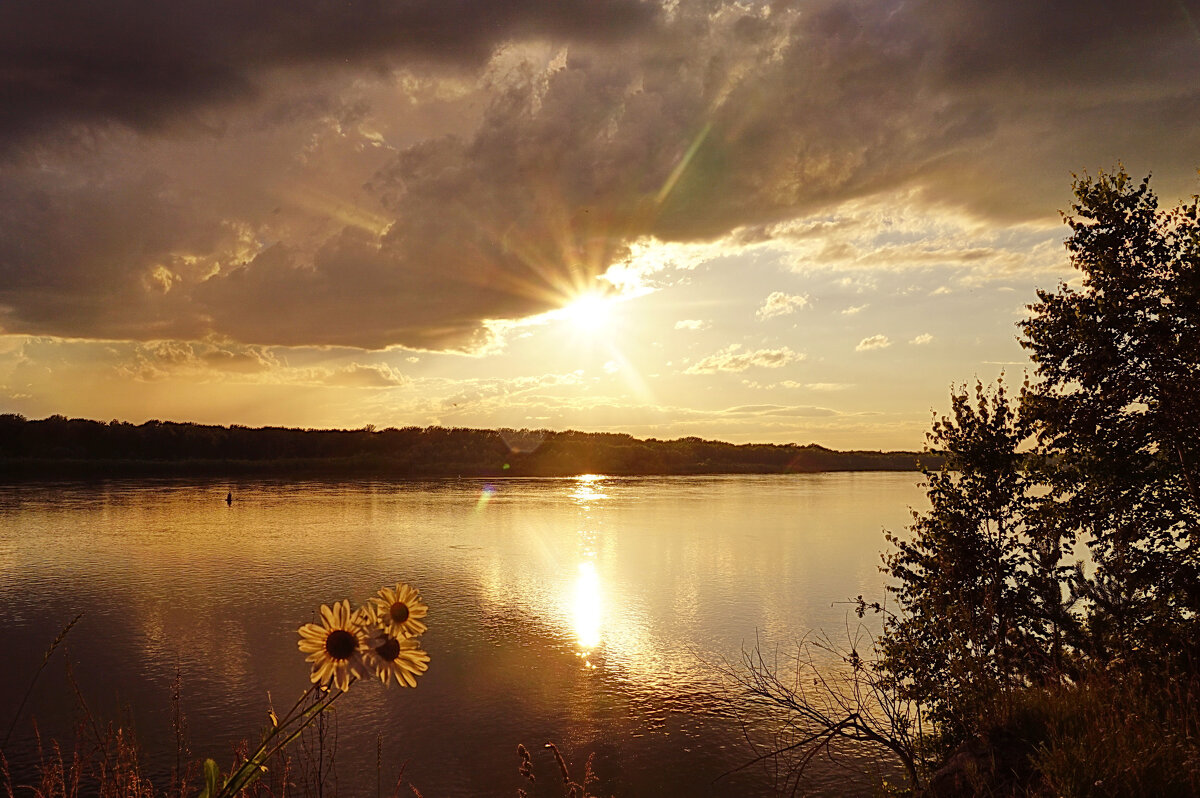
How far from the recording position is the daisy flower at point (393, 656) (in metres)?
2.85

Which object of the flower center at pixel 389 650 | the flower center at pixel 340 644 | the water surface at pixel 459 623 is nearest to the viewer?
the flower center at pixel 389 650

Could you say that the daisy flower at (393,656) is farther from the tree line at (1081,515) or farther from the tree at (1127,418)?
the tree at (1127,418)

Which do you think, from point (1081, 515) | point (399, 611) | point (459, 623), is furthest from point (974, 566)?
point (459, 623)

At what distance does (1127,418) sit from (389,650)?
1461 cm

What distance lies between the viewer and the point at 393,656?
2863 mm

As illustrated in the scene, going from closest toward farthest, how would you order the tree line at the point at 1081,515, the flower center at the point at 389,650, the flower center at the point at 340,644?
1. the flower center at the point at 389,650
2. the flower center at the point at 340,644
3. the tree line at the point at 1081,515

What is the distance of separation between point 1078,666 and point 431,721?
13.4 metres

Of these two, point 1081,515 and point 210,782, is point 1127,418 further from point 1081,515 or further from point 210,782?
point 210,782

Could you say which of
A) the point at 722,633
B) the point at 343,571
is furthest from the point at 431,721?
the point at 343,571

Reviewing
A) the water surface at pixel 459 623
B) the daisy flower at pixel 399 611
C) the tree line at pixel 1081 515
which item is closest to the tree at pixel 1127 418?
the tree line at pixel 1081 515

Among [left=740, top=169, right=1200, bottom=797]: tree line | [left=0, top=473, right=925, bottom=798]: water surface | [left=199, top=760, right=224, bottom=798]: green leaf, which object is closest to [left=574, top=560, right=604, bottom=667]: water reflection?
[left=0, top=473, right=925, bottom=798]: water surface

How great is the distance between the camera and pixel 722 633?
26297 millimetres

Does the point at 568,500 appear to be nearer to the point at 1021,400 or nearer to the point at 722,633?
the point at 722,633

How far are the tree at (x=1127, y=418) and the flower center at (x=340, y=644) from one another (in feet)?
42.3
